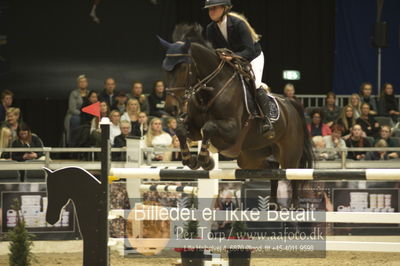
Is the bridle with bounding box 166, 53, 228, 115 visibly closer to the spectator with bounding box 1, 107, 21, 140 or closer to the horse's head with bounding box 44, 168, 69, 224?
the horse's head with bounding box 44, 168, 69, 224

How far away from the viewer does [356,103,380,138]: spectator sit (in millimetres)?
10227

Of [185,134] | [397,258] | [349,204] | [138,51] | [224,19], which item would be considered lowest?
[397,258]

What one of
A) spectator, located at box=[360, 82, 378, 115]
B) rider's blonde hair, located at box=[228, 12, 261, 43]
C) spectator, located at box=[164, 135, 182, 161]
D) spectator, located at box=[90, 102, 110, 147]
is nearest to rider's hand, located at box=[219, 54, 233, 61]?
rider's blonde hair, located at box=[228, 12, 261, 43]

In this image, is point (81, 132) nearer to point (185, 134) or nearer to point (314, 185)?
point (314, 185)

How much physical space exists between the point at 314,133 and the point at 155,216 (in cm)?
500

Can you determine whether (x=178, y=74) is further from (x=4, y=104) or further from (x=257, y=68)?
(x=4, y=104)

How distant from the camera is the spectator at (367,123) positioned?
33.6ft

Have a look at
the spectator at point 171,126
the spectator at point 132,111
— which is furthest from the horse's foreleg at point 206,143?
the spectator at point 132,111

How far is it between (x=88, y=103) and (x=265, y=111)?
4.50 meters

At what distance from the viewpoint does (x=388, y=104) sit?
1131 centimetres

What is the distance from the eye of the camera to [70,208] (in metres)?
7.59

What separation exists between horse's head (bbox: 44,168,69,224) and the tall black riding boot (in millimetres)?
1871

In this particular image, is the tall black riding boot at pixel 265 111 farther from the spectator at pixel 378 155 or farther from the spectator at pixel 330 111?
the spectator at pixel 330 111

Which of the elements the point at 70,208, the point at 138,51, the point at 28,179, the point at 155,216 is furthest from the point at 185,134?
the point at 138,51
